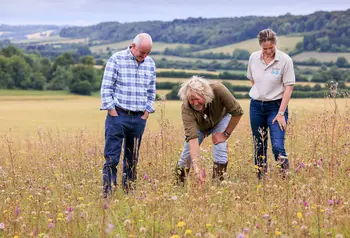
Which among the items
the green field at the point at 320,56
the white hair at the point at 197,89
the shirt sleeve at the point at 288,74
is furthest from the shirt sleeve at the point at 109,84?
the green field at the point at 320,56

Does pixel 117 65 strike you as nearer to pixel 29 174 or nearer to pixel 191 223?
pixel 29 174

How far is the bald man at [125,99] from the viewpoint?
653 cm

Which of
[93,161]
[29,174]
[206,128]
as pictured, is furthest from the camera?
[93,161]

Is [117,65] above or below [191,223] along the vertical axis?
above

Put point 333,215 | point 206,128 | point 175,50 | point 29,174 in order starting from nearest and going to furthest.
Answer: point 333,215
point 206,128
point 29,174
point 175,50

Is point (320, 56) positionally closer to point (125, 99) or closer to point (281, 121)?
point (281, 121)

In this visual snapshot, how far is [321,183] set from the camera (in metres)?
4.92

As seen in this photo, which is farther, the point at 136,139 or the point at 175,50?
the point at 175,50

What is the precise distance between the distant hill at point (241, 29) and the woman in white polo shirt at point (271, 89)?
80.8 meters

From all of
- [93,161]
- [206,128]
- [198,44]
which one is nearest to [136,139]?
[206,128]

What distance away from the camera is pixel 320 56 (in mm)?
80438

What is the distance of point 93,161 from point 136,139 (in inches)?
56.5

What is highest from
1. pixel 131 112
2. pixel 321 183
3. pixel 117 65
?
pixel 117 65

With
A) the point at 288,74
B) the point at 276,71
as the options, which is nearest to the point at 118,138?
the point at 276,71
